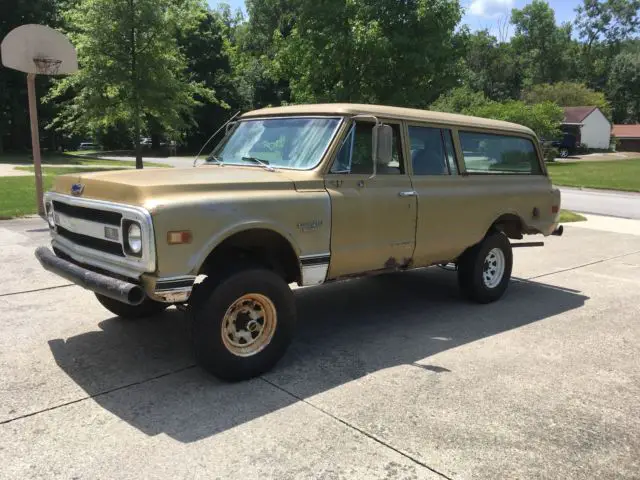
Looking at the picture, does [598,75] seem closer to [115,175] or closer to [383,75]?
[383,75]

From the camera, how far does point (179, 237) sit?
12.5 ft

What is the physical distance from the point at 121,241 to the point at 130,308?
6.07ft

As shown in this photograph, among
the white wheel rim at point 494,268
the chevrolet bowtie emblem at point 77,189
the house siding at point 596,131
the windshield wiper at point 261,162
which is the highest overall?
the house siding at point 596,131

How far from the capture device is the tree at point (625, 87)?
7819 centimetres

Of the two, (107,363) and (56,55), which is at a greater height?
(56,55)

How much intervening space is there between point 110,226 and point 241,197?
3.03 feet

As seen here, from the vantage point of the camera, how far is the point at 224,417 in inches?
147

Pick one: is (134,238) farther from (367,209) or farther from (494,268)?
(494,268)

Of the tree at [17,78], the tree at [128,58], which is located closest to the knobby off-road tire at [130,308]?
the tree at [128,58]

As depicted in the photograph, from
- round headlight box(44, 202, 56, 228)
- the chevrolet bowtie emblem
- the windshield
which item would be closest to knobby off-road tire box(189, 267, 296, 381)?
the windshield

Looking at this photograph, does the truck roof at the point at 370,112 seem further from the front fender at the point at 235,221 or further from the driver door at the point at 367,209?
the front fender at the point at 235,221

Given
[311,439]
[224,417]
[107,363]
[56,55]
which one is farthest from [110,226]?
[56,55]

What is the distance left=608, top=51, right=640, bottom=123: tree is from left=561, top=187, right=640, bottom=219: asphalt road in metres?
65.9

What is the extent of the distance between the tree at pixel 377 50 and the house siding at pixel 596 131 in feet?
152
